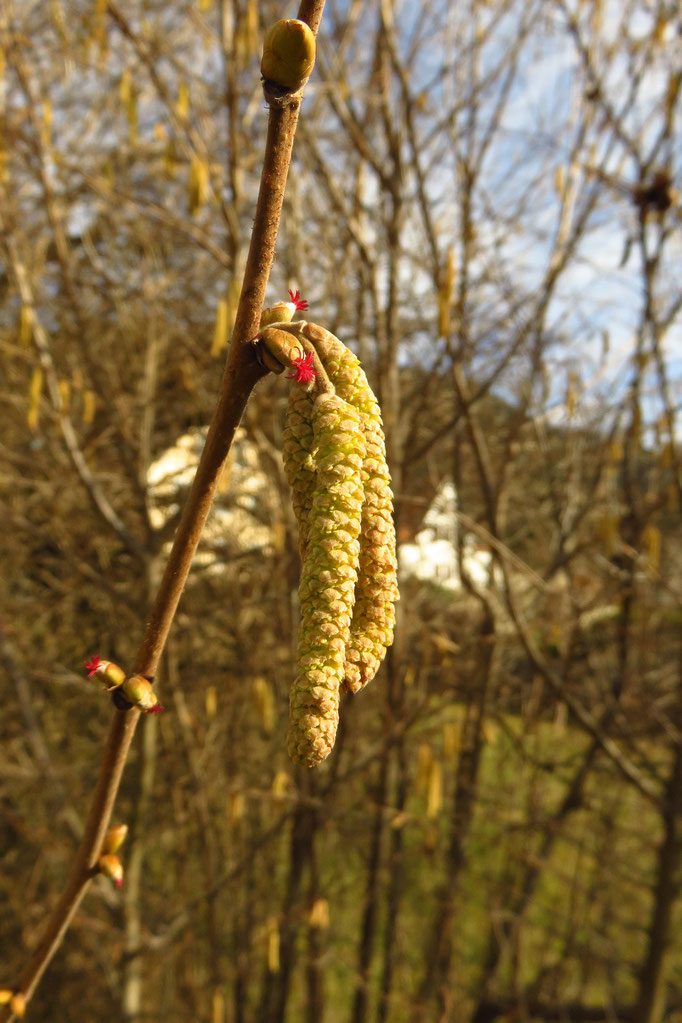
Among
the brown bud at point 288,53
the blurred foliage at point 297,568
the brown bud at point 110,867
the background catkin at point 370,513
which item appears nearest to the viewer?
the brown bud at point 288,53

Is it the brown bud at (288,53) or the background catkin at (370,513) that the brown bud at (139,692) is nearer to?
the background catkin at (370,513)

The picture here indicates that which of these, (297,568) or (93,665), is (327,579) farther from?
(297,568)

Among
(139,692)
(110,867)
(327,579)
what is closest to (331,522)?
(327,579)

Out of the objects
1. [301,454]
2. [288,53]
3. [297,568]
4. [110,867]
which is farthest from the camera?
[297,568]

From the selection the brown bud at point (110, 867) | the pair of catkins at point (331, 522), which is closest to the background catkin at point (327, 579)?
the pair of catkins at point (331, 522)

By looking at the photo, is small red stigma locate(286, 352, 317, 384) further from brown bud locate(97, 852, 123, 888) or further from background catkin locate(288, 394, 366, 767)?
brown bud locate(97, 852, 123, 888)

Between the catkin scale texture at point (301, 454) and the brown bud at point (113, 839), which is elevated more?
the catkin scale texture at point (301, 454)

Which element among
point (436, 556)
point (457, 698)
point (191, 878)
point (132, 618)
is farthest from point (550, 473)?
point (191, 878)

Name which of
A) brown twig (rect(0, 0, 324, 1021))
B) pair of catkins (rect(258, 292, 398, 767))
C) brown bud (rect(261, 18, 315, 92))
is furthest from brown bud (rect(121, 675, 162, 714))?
brown bud (rect(261, 18, 315, 92))
